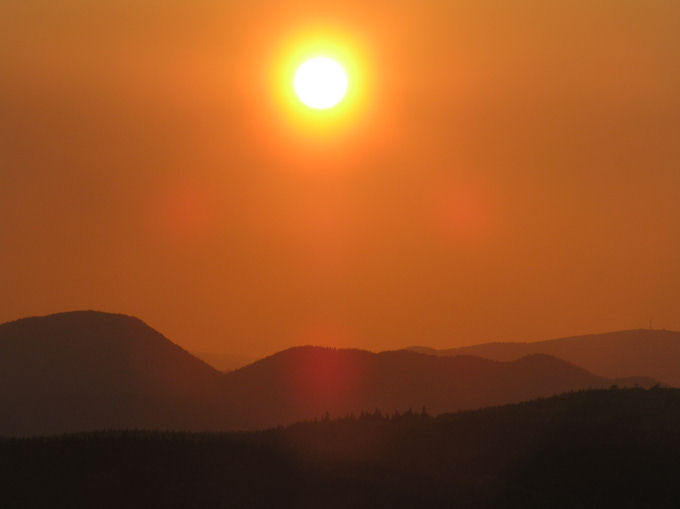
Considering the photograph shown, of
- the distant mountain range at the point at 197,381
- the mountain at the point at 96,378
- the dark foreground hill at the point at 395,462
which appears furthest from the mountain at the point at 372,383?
the dark foreground hill at the point at 395,462

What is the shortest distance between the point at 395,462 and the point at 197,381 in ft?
317

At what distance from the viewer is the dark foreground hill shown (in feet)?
126

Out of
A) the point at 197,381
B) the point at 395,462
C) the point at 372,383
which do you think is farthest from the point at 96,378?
the point at 395,462

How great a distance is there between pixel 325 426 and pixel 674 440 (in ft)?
41.1

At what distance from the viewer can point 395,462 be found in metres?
41.1

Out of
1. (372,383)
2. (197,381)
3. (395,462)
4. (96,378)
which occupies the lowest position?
(395,462)

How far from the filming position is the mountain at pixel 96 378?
127 m

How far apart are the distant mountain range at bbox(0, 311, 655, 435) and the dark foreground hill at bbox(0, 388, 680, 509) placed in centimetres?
7691

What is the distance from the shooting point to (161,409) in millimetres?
128000

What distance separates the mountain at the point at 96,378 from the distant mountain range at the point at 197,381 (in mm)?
123

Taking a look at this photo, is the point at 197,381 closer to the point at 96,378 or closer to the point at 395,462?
the point at 96,378

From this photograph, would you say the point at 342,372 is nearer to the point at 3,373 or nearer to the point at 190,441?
the point at 3,373

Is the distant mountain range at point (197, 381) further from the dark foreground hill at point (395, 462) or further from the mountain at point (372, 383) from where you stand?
the dark foreground hill at point (395, 462)

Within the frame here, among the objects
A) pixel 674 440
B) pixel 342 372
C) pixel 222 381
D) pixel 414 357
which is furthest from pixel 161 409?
pixel 674 440
